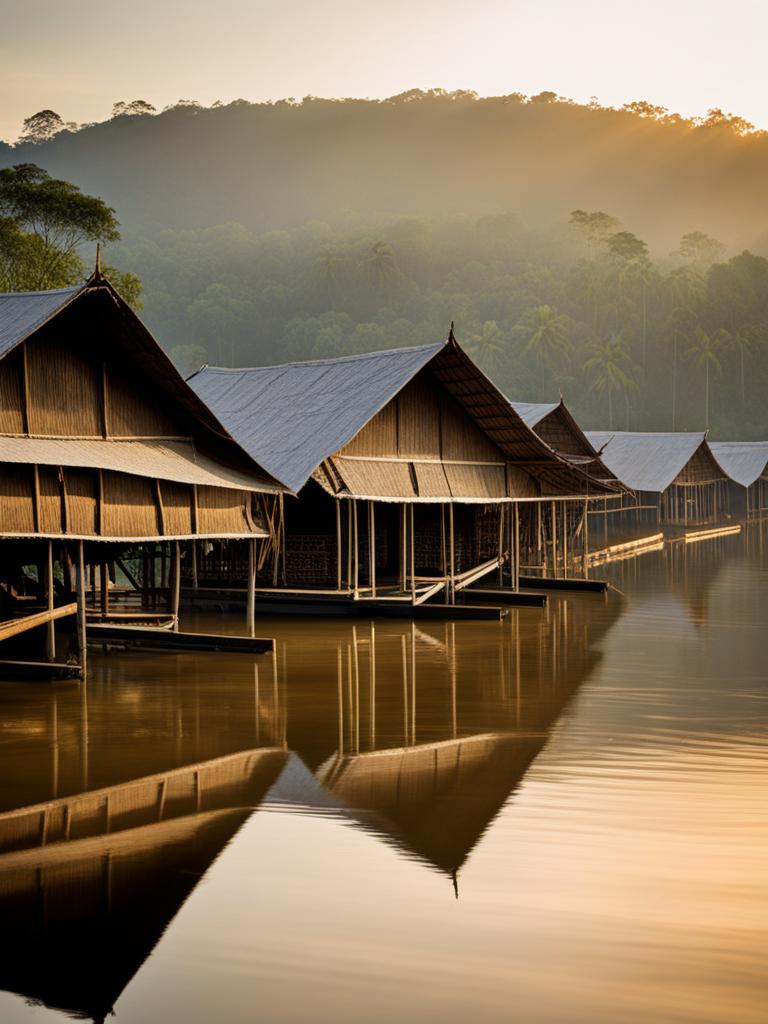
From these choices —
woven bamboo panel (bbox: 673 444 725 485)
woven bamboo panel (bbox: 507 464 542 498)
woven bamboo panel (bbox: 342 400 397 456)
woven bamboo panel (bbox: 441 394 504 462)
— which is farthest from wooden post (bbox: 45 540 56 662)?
woven bamboo panel (bbox: 673 444 725 485)

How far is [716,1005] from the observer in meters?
6.29

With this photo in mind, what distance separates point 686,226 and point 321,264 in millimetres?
74352

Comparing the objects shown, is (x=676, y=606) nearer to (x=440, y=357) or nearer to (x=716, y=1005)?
(x=440, y=357)

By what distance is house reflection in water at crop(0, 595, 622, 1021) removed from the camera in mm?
7297

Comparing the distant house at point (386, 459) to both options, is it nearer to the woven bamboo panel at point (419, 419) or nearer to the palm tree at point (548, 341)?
the woven bamboo panel at point (419, 419)

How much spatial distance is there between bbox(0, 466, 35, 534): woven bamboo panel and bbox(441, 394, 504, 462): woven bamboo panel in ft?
31.8

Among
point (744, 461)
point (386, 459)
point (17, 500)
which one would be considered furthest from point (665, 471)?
point (17, 500)

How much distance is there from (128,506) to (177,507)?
83cm

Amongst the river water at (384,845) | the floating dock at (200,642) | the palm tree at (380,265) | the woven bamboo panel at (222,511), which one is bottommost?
the river water at (384,845)

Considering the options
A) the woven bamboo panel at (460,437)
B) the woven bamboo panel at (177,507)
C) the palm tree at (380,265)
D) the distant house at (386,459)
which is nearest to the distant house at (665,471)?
the distant house at (386,459)

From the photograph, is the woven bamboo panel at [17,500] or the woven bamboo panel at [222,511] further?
the woven bamboo panel at [222,511]

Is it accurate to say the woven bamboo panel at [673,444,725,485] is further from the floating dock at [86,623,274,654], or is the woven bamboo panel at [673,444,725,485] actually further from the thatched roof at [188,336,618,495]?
the floating dock at [86,623,274,654]

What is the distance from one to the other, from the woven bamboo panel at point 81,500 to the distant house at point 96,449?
0.01 metres

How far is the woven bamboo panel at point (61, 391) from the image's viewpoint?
15016 mm
